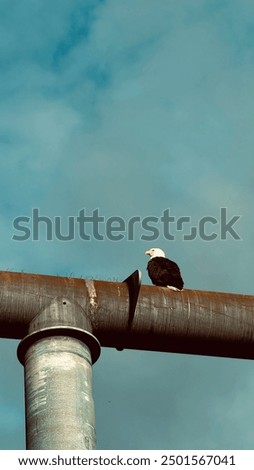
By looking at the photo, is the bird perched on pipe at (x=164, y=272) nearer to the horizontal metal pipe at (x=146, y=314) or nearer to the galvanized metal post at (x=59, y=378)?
the horizontal metal pipe at (x=146, y=314)

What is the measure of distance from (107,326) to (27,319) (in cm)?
124

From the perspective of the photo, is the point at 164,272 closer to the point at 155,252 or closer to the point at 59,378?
the point at 155,252

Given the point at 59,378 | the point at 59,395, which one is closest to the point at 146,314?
the point at 59,378

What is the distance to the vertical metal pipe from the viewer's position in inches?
1003

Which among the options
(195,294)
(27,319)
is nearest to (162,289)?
(195,294)

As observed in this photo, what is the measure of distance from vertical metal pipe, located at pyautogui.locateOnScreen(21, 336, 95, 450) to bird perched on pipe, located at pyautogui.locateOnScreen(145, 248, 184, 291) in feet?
11.0

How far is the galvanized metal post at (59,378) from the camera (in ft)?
83.7

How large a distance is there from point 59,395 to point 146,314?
2.43 m

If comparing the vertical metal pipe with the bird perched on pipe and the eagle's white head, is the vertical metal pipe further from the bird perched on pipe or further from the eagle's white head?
the eagle's white head

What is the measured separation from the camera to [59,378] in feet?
85.5

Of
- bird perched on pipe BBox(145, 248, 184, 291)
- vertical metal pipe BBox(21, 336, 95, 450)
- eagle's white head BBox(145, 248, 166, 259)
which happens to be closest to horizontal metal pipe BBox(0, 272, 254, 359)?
vertical metal pipe BBox(21, 336, 95, 450)
